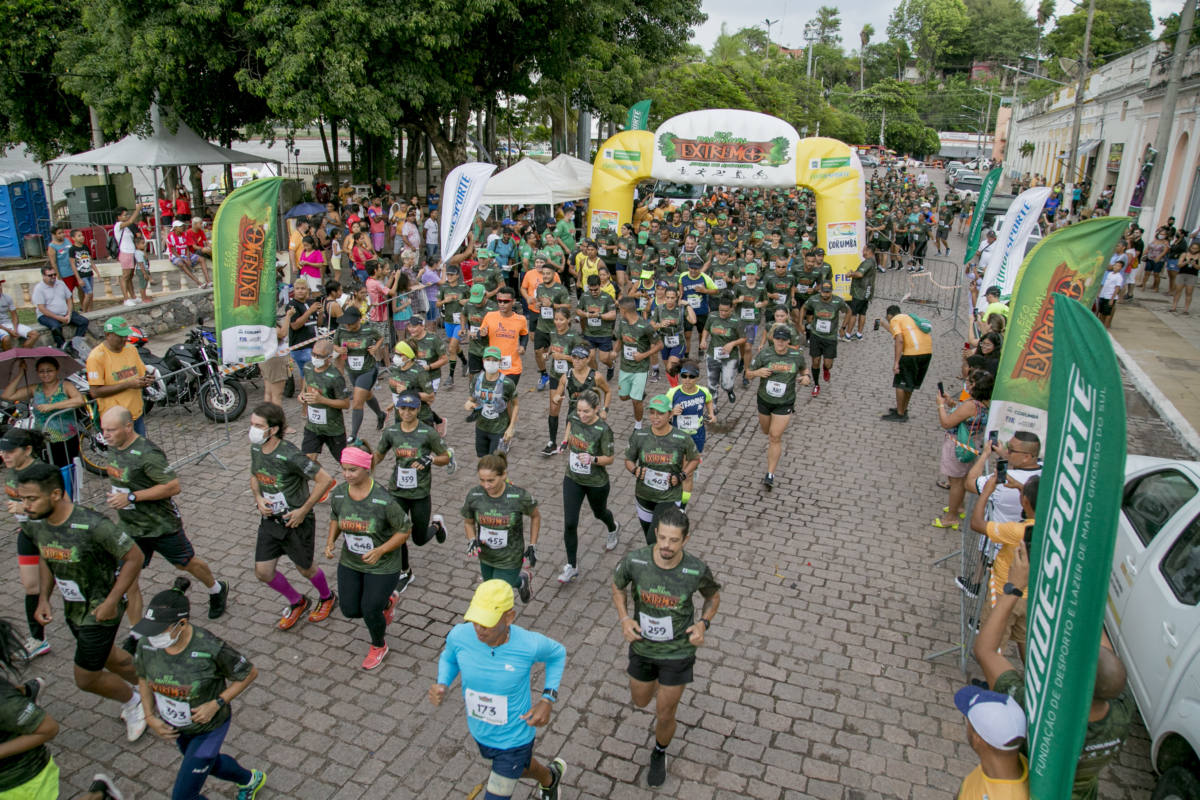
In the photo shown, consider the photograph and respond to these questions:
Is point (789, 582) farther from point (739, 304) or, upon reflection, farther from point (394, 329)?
point (394, 329)

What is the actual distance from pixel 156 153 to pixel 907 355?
700 inches

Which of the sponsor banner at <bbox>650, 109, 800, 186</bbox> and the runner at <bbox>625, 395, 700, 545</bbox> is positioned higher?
the sponsor banner at <bbox>650, 109, 800, 186</bbox>

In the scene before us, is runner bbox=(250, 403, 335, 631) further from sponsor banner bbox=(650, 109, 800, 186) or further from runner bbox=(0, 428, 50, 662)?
sponsor banner bbox=(650, 109, 800, 186)

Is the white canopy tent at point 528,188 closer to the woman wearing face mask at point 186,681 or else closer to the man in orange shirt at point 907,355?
the man in orange shirt at point 907,355

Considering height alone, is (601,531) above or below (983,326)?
below

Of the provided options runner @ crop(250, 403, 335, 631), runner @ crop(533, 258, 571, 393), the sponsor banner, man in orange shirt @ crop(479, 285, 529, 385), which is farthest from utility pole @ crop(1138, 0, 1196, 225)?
runner @ crop(250, 403, 335, 631)

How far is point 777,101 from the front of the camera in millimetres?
45000

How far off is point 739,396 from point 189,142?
16157mm

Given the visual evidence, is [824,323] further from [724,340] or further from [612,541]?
[612,541]

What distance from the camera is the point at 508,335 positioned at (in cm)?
982

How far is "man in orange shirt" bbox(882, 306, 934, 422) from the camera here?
34.6 feet

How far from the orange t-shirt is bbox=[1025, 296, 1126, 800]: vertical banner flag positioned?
7376 mm

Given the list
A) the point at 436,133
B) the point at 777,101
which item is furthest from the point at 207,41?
the point at 777,101

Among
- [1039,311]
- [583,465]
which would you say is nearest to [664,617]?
[583,465]
